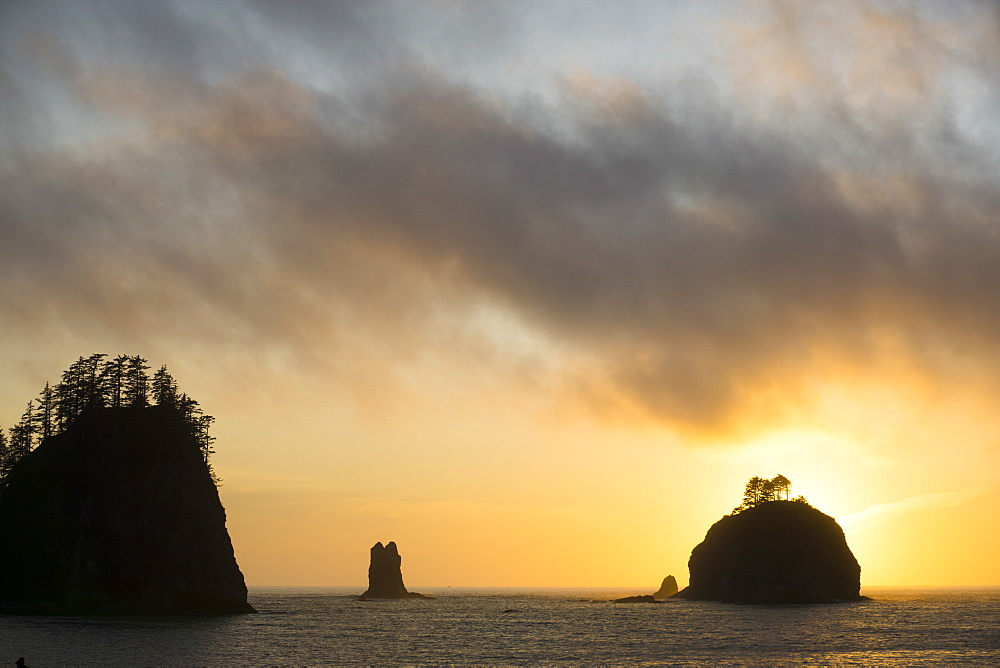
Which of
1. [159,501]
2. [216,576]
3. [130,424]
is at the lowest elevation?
[216,576]

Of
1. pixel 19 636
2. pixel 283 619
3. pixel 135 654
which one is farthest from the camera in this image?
pixel 283 619

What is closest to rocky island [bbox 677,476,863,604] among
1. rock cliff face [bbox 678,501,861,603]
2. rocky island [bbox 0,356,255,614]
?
rock cliff face [bbox 678,501,861,603]

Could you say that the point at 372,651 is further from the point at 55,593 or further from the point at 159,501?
the point at 55,593

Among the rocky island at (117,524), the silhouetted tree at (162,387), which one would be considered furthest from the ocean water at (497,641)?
the silhouetted tree at (162,387)

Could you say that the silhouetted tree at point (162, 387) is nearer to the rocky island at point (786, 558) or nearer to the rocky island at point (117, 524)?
the rocky island at point (117, 524)

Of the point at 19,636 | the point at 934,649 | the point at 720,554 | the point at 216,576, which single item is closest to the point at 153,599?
the point at 216,576

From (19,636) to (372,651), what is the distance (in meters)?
33.5

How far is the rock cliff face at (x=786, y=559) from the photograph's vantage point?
17338 centimetres

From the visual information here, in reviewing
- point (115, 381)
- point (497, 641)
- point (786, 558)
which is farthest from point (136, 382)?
point (786, 558)

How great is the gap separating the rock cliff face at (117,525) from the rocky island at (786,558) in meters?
110

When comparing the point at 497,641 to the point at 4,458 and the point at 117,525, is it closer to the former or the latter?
the point at 117,525

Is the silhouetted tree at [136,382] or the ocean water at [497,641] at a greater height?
the silhouetted tree at [136,382]

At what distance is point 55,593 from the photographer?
108 meters

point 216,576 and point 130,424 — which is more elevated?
point 130,424
